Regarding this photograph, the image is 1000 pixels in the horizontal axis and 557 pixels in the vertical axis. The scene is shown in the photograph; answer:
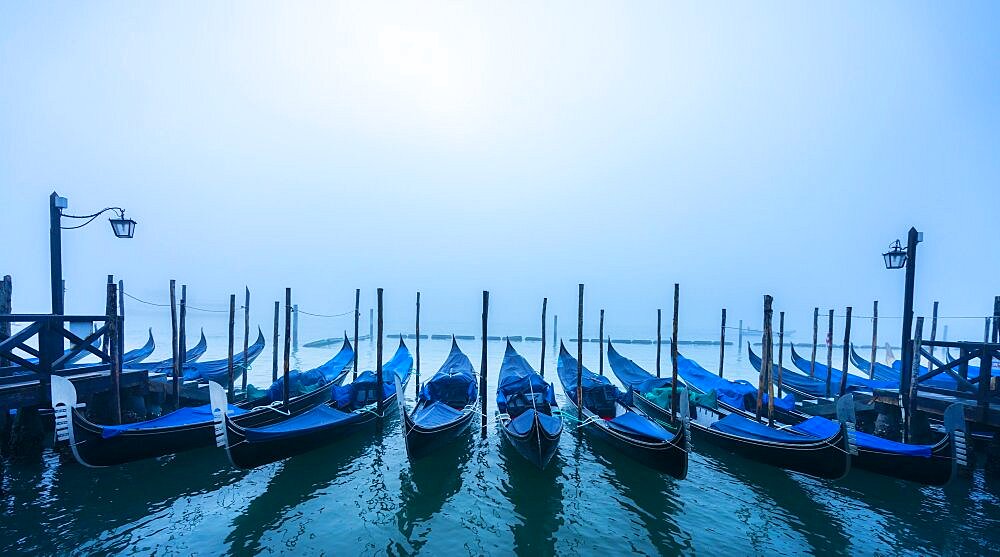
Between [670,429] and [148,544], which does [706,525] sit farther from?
[148,544]

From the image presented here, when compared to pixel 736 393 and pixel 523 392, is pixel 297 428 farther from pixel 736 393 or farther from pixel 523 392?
pixel 736 393

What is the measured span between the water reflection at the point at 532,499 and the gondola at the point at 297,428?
2.79m

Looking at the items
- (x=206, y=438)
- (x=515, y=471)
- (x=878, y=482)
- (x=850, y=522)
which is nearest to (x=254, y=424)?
(x=206, y=438)

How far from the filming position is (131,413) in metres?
9.70

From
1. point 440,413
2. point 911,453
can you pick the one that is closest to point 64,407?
point 440,413

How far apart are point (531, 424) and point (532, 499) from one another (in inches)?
56.1

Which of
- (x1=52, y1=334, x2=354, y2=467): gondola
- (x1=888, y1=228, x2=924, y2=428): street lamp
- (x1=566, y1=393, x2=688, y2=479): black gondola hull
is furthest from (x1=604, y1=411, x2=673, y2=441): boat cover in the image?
(x1=52, y1=334, x2=354, y2=467): gondola

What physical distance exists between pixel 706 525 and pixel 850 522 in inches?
86.5

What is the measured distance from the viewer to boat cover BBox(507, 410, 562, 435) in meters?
8.15

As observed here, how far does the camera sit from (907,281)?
8656mm

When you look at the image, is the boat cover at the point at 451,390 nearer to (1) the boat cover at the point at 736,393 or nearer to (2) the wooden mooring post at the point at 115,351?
(2) the wooden mooring post at the point at 115,351

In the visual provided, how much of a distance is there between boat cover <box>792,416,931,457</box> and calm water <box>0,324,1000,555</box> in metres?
0.78

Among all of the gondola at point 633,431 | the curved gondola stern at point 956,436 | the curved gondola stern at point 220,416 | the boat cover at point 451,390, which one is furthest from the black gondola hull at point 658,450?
the curved gondola stern at point 220,416

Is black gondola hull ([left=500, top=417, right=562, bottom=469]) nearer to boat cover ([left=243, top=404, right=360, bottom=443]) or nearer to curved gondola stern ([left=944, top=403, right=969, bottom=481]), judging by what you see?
boat cover ([left=243, top=404, right=360, bottom=443])
